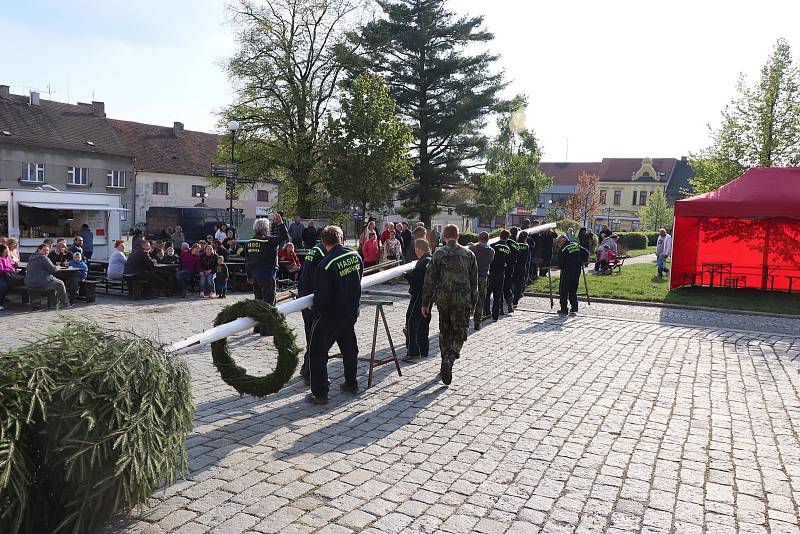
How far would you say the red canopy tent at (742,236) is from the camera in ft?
51.3

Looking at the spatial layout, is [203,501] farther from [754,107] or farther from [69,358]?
[754,107]

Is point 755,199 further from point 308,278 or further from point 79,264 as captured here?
point 79,264

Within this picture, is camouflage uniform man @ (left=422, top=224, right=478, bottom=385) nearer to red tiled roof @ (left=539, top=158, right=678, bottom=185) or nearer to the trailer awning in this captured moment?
the trailer awning

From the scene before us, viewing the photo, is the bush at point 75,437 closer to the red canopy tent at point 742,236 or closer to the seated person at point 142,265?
the seated person at point 142,265

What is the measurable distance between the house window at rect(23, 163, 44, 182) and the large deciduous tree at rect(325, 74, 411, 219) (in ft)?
83.1

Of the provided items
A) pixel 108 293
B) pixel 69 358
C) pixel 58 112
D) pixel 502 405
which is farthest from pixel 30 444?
pixel 58 112

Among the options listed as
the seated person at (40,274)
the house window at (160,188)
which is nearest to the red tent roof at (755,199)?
the seated person at (40,274)

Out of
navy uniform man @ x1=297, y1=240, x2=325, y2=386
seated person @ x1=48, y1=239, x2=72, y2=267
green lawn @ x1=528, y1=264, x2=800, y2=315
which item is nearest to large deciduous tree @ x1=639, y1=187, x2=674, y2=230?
green lawn @ x1=528, y1=264, x2=800, y2=315

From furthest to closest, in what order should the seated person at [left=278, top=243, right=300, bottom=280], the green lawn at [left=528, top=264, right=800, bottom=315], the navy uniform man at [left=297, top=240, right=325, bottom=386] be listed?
the green lawn at [left=528, top=264, right=800, bottom=315] < the seated person at [left=278, top=243, right=300, bottom=280] < the navy uniform man at [left=297, top=240, right=325, bottom=386]

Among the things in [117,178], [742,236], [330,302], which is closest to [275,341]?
→ [330,302]

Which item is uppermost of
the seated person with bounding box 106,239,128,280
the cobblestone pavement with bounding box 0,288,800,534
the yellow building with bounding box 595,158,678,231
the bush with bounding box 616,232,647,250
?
the yellow building with bounding box 595,158,678,231

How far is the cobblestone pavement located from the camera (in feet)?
13.6

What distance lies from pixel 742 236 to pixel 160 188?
1887 inches

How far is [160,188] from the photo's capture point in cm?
5466
